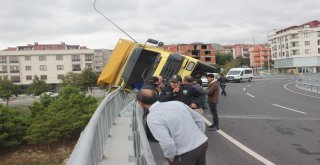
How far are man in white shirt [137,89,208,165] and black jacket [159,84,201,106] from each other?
129 inches

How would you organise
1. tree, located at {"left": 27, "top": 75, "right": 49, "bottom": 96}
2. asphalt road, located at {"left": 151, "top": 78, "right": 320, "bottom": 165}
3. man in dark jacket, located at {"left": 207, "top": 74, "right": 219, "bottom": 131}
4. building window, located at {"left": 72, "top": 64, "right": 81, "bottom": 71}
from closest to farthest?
asphalt road, located at {"left": 151, "top": 78, "right": 320, "bottom": 165} → man in dark jacket, located at {"left": 207, "top": 74, "right": 219, "bottom": 131} → tree, located at {"left": 27, "top": 75, "right": 49, "bottom": 96} → building window, located at {"left": 72, "top": 64, "right": 81, "bottom": 71}

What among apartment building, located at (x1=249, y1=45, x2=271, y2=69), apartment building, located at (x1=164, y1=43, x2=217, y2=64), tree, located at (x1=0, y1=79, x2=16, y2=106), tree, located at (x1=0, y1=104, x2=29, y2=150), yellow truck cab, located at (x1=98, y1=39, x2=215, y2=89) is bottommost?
tree, located at (x1=0, y1=104, x2=29, y2=150)

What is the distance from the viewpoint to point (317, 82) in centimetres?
2642

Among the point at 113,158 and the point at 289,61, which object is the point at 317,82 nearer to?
the point at 113,158

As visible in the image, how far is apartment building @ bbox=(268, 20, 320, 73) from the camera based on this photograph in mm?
101113

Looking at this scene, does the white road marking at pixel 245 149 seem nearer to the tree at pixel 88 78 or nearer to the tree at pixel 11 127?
the tree at pixel 11 127

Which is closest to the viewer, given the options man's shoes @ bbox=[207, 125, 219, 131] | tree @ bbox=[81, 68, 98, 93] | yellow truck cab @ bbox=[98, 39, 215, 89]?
man's shoes @ bbox=[207, 125, 219, 131]

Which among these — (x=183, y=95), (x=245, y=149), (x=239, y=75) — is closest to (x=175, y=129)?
(x=183, y=95)

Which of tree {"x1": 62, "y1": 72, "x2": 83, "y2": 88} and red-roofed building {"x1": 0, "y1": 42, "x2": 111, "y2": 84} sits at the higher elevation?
red-roofed building {"x1": 0, "y1": 42, "x2": 111, "y2": 84}

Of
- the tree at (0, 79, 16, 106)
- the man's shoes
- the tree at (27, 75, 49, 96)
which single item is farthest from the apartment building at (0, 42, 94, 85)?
the man's shoes

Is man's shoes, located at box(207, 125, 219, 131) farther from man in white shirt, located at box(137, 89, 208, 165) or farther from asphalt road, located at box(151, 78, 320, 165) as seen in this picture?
man in white shirt, located at box(137, 89, 208, 165)

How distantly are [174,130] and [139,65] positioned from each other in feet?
33.1

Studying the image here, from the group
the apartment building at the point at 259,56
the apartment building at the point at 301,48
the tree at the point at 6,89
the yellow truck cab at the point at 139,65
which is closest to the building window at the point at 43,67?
the tree at the point at 6,89

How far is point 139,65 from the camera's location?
13.8 meters
